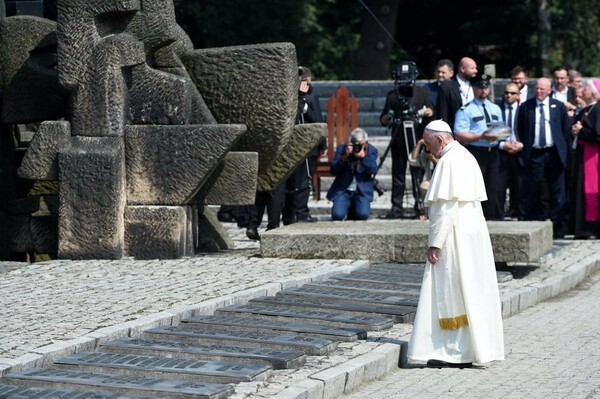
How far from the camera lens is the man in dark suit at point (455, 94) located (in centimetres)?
1891

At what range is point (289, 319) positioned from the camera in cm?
1082

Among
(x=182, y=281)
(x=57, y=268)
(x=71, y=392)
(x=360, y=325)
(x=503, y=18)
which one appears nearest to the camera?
(x=71, y=392)

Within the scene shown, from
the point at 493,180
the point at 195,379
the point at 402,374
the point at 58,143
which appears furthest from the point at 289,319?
the point at 493,180

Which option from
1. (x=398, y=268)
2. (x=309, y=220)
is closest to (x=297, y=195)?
(x=309, y=220)

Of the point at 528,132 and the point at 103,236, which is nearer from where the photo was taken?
the point at 103,236

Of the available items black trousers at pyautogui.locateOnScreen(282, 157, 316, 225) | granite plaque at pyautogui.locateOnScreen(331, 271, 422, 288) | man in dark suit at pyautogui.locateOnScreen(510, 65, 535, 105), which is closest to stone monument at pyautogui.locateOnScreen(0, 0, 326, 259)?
granite plaque at pyautogui.locateOnScreen(331, 271, 422, 288)

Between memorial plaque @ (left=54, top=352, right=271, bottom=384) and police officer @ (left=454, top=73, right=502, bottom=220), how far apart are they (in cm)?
933

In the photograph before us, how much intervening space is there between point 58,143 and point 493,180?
599 cm

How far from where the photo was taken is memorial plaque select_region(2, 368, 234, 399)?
7.98 metres

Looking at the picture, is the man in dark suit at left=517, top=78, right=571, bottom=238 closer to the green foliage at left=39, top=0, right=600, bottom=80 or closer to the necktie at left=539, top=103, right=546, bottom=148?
the necktie at left=539, top=103, right=546, bottom=148

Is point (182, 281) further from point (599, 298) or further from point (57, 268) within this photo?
point (599, 298)

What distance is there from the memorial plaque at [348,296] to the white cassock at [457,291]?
181 cm

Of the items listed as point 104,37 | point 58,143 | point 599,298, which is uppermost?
point 104,37

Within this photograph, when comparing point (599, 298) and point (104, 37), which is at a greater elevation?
point (104, 37)
